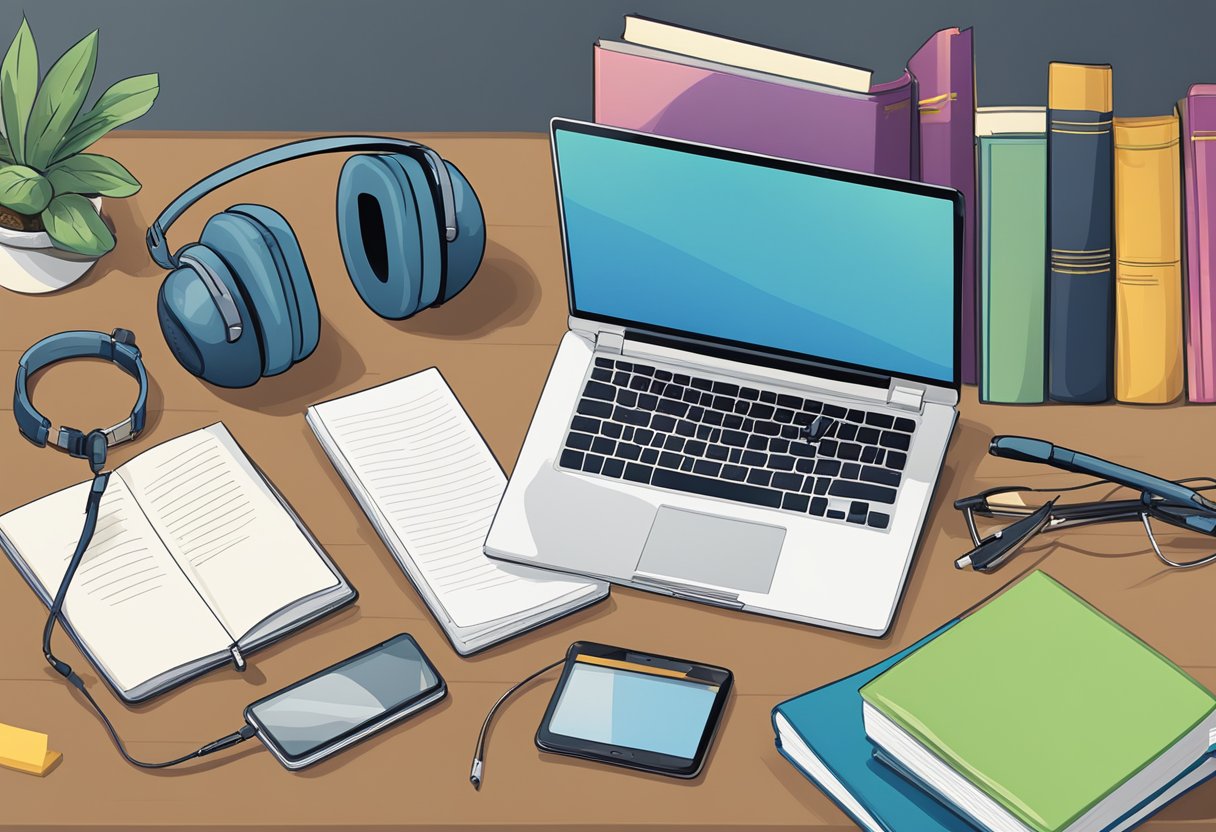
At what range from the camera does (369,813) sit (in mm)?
982

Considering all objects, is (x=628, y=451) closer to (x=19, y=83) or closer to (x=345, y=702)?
(x=345, y=702)

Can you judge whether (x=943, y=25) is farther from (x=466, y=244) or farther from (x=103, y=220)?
A: (x=103, y=220)

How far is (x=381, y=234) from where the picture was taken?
131 centimetres

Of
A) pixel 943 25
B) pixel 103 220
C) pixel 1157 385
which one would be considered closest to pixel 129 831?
pixel 103 220

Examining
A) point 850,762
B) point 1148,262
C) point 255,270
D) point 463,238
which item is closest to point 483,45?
point 463,238

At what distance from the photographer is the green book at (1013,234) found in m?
1.17

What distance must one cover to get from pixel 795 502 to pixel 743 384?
0.13 metres

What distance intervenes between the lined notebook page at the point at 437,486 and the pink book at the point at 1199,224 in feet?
1.95

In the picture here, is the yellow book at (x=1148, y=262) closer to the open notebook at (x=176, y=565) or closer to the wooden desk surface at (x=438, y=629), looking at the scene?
the wooden desk surface at (x=438, y=629)

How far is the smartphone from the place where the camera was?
1.01 meters

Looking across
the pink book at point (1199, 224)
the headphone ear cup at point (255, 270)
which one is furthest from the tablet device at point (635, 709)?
the pink book at point (1199, 224)

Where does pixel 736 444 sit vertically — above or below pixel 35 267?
below

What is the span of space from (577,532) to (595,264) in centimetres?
25

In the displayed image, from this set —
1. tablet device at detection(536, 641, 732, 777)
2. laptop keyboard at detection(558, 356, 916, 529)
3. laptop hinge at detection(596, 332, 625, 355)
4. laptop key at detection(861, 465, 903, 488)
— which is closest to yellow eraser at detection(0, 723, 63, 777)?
tablet device at detection(536, 641, 732, 777)
